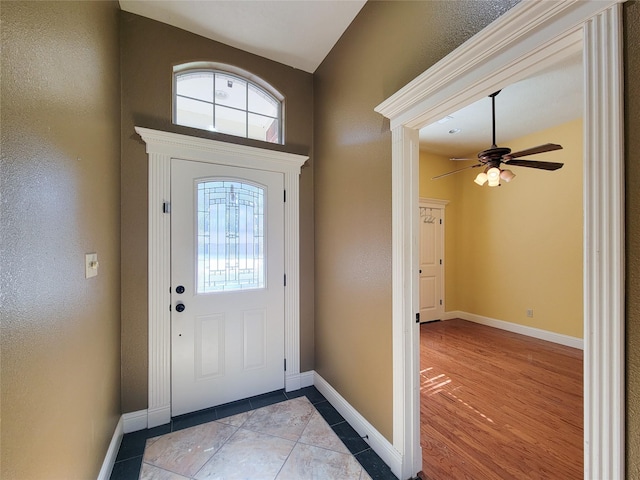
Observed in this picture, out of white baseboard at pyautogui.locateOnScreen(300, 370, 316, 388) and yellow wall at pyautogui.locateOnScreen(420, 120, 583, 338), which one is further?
yellow wall at pyautogui.locateOnScreen(420, 120, 583, 338)

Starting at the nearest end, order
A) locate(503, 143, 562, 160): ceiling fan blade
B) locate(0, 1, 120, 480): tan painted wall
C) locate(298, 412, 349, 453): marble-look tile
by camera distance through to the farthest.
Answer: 1. locate(0, 1, 120, 480): tan painted wall
2. locate(298, 412, 349, 453): marble-look tile
3. locate(503, 143, 562, 160): ceiling fan blade

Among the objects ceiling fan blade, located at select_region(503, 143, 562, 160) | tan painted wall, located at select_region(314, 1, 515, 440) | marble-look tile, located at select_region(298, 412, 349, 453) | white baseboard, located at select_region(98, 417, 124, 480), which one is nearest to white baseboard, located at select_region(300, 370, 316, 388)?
tan painted wall, located at select_region(314, 1, 515, 440)

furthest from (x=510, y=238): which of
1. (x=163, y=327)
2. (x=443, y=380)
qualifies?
(x=163, y=327)

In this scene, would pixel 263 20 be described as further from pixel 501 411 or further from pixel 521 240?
pixel 521 240

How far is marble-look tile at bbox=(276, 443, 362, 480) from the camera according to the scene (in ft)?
A: 5.29

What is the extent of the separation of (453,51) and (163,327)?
2.62m

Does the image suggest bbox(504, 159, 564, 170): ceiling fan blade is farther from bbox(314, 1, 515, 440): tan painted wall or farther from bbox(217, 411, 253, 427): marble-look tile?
bbox(217, 411, 253, 427): marble-look tile

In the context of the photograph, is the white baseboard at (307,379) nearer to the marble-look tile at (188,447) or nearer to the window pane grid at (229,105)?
the marble-look tile at (188,447)

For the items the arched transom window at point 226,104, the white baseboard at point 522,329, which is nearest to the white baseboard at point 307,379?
the arched transom window at point 226,104

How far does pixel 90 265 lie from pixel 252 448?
1580 millimetres

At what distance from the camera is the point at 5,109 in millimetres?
730

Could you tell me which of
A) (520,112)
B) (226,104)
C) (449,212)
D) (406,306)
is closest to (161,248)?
(226,104)

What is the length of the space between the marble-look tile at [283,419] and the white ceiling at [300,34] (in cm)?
322

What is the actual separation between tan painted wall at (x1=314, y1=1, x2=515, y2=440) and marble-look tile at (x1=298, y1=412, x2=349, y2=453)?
0.26 metres
